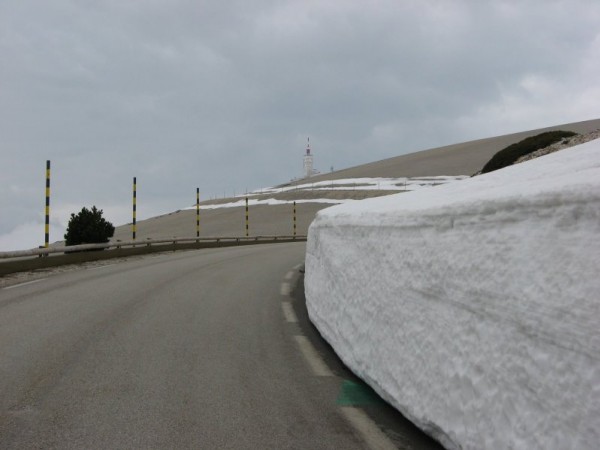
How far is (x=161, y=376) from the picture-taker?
205 inches

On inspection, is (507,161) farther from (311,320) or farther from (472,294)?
(472,294)

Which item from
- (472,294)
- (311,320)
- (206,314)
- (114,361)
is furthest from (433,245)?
(206,314)

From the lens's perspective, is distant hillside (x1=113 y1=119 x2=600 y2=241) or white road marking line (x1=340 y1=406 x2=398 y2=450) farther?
distant hillside (x1=113 y1=119 x2=600 y2=241)

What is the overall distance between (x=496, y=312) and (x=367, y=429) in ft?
4.95

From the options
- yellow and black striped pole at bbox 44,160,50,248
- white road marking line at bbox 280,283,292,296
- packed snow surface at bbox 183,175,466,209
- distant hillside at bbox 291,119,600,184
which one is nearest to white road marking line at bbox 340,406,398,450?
white road marking line at bbox 280,283,292,296

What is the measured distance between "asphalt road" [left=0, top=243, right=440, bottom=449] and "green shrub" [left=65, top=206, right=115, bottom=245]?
987 cm

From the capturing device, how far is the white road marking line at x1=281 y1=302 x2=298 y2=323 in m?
8.02

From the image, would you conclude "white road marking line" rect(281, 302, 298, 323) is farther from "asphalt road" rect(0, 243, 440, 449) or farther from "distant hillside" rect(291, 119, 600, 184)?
"distant hillside" rect(291, 119, 600, 184)

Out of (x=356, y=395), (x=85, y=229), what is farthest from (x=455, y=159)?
(x=356, y=395)

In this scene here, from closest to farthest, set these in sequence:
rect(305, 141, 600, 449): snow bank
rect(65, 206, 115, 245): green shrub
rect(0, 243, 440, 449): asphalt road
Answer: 1. rect(305, 141, 600, 449): snow bank
2. rect(0, 243, 440, 449): asphalt road
3. rect(65, 206, 115, 245): green shrub

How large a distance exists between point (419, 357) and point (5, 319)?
A: 6.49m

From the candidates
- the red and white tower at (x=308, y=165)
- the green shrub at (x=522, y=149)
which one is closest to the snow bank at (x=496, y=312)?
the green shrub at (x=522, y=149)

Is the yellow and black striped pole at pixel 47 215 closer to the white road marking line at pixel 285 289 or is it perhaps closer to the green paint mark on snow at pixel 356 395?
the white road marking line at pixel 285 289

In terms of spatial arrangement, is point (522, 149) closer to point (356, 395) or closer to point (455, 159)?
point (356, 395)
